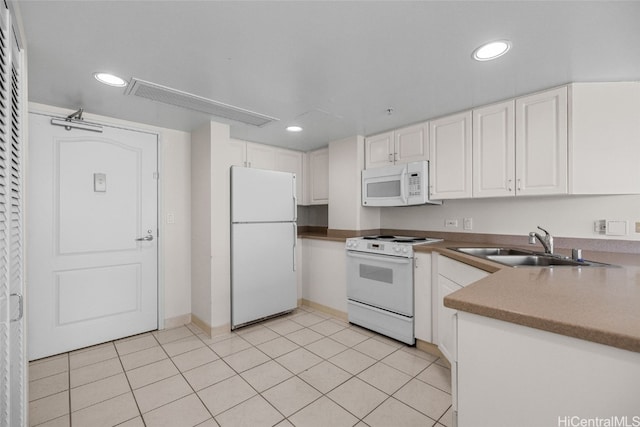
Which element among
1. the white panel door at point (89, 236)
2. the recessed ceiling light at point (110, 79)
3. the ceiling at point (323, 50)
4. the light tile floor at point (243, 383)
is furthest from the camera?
the white panel door at point (89, 236)

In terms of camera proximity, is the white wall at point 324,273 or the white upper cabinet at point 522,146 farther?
the white wall at point 324,273

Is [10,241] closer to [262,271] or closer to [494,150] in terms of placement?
[262,271]

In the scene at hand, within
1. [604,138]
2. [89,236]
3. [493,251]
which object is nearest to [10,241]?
[89,236]

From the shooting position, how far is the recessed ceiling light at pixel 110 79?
183cm

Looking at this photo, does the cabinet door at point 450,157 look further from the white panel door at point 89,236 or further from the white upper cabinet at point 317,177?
the white panel door at point 89,236

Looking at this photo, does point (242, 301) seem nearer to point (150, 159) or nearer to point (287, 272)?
point (287, 272)

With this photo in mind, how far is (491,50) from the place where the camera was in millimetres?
1564

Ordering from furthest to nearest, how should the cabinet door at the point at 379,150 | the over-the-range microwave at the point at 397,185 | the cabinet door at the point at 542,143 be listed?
the cabinet door at the point at 379,150 → the over-the-range microwave at the point at 397,185 → the cabinet door at the point at 542,143

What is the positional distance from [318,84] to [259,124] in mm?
1028

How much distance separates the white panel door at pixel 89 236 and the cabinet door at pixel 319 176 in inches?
74.8

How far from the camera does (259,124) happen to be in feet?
9.27

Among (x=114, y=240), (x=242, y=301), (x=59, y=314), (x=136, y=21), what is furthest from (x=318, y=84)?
(x=59, y=314)

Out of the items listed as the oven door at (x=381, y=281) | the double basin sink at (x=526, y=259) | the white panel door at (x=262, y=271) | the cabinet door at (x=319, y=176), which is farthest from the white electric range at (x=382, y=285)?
the cabinet door at (x=319, y=176)

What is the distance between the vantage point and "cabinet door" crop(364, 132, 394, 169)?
3.06 metres
